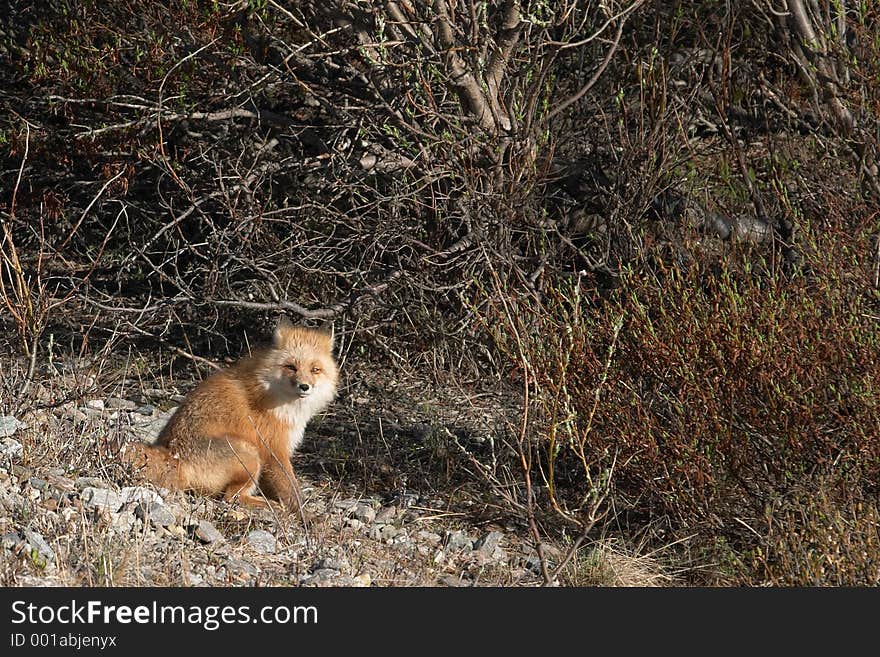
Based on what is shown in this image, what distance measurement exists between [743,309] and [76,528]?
365 centimetres

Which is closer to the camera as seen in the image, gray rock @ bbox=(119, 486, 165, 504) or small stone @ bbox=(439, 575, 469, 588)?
small stone @ bbox=(439, 575, 469, 588)

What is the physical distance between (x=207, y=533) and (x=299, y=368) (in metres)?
1.30

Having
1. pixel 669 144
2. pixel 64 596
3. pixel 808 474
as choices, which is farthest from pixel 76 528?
pixel 669 144

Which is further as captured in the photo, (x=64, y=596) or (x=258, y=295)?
(x=258, y=295)

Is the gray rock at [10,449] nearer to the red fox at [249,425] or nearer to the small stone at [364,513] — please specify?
the red fox at [249,425]

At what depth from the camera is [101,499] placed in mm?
5645

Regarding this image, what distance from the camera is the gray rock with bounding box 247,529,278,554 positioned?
5621 millimetres

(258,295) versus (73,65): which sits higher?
(73,65)

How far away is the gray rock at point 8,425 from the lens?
644cm

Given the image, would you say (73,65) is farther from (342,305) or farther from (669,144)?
(669,144)

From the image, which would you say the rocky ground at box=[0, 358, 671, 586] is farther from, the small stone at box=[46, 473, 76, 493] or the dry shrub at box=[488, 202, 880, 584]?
the dry shrub at box=[488, 202, 880, 584]

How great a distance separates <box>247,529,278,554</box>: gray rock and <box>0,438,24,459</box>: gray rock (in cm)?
152

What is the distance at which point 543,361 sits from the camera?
5953mm

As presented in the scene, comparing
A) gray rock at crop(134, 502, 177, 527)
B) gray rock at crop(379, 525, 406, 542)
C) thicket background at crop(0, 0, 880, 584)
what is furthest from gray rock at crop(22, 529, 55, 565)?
thicket background at crop(0, 0, 880, 584)
